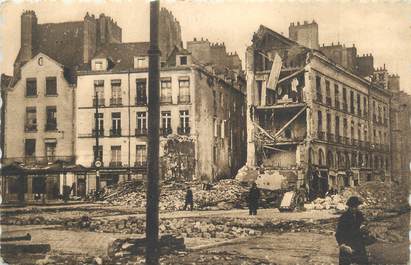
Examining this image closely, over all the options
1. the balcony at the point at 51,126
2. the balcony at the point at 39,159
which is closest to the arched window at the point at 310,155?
the balcony at the point at 39,159

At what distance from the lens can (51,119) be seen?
1153 cm

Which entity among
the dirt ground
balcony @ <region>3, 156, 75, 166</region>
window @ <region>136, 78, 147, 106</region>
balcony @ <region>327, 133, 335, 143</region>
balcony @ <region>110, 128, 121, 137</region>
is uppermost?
window @ <region>136, 78, 147, 106</region>

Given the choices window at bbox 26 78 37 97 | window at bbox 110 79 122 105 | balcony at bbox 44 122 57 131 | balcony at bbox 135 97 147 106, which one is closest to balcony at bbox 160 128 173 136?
balcony at bbox 135 97 147 106

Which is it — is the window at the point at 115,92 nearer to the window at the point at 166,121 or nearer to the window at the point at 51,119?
the window at the point at 166,121

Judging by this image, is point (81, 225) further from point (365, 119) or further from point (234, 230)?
point (365, 119)

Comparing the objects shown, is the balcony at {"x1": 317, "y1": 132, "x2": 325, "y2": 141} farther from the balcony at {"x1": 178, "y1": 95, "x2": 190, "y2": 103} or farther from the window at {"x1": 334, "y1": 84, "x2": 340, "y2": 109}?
the balcony at {"x1": 178, "y1": 95, "x2": 190, "y2": 103}

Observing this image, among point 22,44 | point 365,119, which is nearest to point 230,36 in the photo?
point 365,119

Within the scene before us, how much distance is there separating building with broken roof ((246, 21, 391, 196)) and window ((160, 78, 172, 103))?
163 cm

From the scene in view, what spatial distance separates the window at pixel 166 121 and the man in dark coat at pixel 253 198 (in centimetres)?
204

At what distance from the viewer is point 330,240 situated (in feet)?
32.3

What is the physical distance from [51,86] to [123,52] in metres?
1.69

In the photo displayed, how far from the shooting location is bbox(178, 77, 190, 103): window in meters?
11.4

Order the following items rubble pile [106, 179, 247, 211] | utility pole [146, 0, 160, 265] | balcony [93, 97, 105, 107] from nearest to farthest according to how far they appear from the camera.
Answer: utility pole [146, 0, 160, 265]
rubble pile [106, 179, 247, 211]
balcony [93, 97, 105, 107]

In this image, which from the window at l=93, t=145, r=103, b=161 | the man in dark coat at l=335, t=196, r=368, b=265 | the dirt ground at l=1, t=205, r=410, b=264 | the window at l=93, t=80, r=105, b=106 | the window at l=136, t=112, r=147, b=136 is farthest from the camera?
the window at l=93, t=80, r=105, b=106
